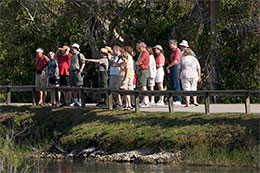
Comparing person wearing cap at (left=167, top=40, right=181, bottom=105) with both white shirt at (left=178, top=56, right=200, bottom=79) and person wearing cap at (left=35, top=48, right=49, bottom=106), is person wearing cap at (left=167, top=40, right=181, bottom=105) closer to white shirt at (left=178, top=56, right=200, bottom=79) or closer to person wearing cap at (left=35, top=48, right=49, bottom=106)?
white shirt at (left=178, top=56, right=200, bottom=79)

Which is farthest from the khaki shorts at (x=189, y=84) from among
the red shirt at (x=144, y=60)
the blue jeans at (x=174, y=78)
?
the red shirt at (x=144, y=60)

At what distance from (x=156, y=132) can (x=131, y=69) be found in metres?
2.62

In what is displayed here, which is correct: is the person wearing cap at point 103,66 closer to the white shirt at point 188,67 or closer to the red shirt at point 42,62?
the white shirt at point 188,67

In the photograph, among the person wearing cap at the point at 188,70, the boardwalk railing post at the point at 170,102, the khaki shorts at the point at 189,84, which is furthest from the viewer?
the khaki shorts at the point at 189,84

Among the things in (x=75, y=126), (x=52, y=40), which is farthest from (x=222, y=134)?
(x=52, y=40)

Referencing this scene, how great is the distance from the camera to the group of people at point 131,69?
67.3 feet

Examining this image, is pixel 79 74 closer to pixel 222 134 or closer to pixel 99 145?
pixel 99 145

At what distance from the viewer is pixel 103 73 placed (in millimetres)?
21891

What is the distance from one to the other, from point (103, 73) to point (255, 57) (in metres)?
7.42

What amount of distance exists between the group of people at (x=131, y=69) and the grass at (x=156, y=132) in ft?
3.02

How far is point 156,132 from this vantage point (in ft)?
60.7

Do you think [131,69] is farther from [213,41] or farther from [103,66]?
[213,41]

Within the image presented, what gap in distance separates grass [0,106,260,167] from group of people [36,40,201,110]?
3.02ft

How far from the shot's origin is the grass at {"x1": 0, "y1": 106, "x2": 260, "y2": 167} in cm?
1689
